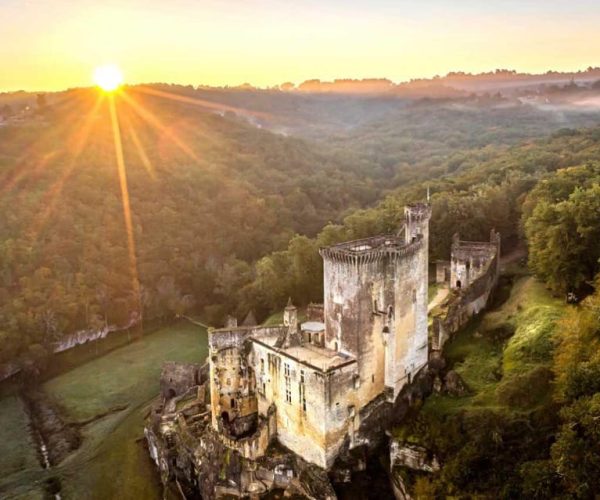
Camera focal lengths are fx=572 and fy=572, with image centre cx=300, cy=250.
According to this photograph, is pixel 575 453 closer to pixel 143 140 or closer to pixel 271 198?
pixel 271 198

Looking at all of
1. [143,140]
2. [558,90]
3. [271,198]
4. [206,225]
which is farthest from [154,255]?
[558,90]

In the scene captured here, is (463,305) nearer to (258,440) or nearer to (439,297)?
(439,297)

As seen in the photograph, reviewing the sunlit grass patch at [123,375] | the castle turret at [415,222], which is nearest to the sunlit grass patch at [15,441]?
the sunlit grass patch at [123,375]

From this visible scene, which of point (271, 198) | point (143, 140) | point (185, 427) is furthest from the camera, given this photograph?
point (143, 140)

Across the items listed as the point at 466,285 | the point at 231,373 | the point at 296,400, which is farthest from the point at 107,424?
the point at 466,285

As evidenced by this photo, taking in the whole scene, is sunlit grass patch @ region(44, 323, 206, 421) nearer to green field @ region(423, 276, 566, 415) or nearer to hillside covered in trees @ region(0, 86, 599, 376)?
hillside covered in trees @ region(0, 86, 599, 376)
